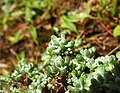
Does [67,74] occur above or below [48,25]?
below

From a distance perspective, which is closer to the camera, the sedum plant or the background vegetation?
the sedum plant

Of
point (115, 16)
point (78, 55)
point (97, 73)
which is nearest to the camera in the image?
point (97, 73)

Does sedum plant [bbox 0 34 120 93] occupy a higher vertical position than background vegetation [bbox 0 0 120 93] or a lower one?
lower

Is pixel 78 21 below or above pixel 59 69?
above

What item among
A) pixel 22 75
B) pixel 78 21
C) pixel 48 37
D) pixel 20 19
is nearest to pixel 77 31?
pixel 78 21

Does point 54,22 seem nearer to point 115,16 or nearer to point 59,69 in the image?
point 115,16

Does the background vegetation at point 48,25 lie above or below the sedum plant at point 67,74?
above

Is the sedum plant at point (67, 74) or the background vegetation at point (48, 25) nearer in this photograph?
the sedum plant at point (67, 74)

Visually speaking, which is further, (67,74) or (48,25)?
(48,25)
